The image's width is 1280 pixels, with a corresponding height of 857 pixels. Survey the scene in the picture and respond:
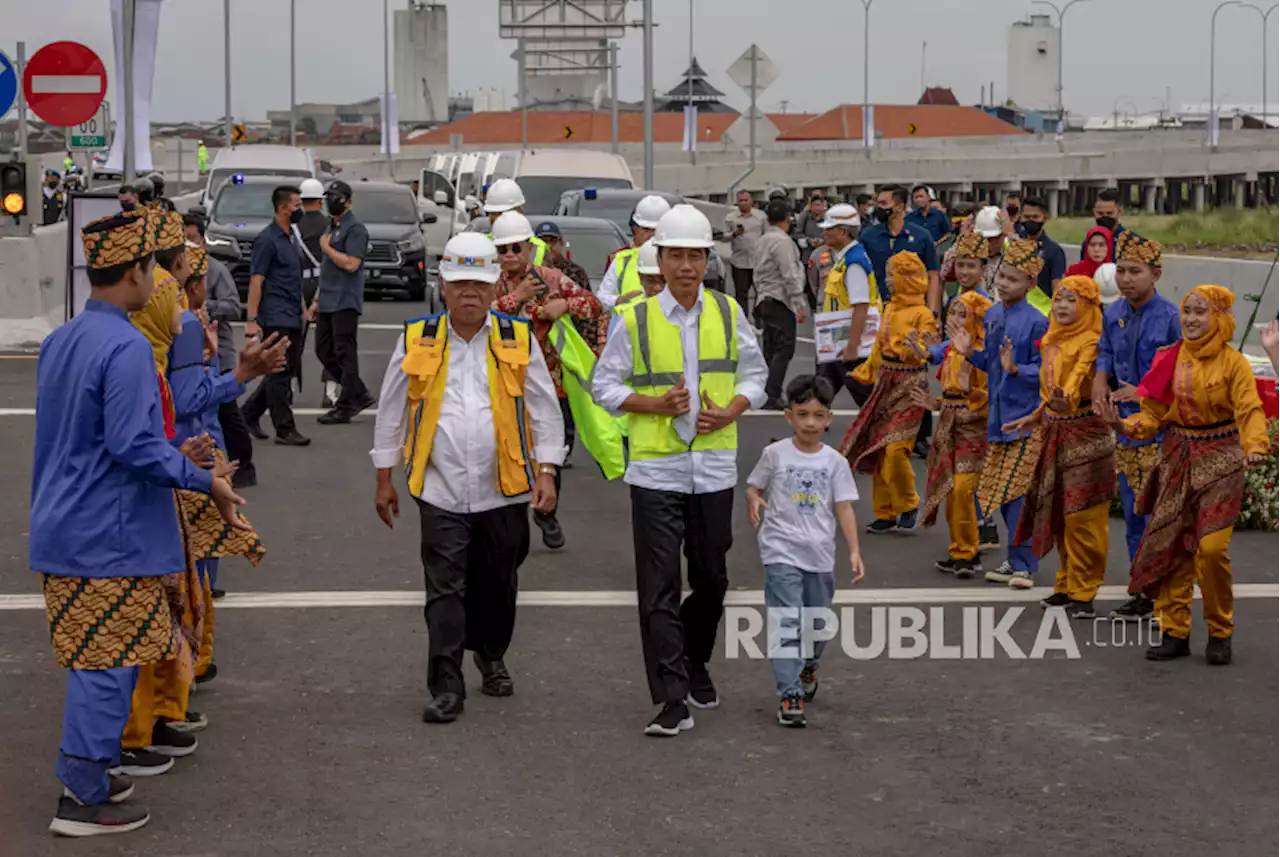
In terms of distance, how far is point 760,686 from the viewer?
888cm

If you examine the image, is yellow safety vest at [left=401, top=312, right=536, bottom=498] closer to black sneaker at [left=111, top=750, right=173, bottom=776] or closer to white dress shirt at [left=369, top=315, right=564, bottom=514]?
white dress shirt at [left=369, top=315, right=564, bottom=514]

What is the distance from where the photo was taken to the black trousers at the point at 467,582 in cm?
825

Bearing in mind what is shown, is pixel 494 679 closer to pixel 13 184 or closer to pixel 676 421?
pixel 676 421

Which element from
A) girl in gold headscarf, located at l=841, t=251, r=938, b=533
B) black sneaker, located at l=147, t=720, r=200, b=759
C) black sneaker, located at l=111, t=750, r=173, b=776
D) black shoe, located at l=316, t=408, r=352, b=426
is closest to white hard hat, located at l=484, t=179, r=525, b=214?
girl in gold headscarf, located at l=841, t=251, r=938, b=533

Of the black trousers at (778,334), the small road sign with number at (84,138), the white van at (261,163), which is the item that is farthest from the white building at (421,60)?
the black trousers at (778,334)

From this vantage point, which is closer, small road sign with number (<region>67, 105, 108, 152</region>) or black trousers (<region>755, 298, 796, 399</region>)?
black trousers (<region>755, 298, 796, 399</region>)

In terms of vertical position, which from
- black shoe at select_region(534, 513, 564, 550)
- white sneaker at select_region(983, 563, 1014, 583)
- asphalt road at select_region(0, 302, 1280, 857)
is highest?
black shoe at select_region(534, 513, 564, 550)

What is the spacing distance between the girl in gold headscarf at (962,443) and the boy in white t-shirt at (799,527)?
292cm

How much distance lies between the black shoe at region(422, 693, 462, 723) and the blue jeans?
4.01 feet

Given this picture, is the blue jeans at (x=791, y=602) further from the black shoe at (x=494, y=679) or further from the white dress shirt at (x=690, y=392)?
the black shoe at (x=494, y=679)

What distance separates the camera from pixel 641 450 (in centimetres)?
819

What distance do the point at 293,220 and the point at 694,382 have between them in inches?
348

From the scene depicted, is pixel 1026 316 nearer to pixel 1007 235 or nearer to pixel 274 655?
pixel 274 655

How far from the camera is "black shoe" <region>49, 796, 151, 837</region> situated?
6742 mm
